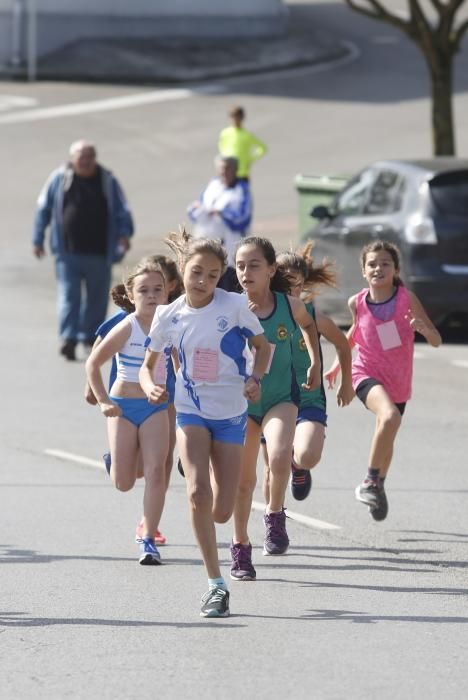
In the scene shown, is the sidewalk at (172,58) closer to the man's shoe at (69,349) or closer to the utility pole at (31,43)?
the utility pole at (31,43)

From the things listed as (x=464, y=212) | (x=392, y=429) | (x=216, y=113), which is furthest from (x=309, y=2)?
(x=392, y=429)

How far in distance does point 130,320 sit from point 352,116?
26289 millimetres

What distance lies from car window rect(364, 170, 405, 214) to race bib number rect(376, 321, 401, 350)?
6.97 m

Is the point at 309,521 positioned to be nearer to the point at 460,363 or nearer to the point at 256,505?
the point at 256,505

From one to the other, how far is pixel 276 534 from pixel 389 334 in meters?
1.49

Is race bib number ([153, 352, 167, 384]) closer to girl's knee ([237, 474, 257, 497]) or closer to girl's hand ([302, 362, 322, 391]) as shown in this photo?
girl's knee ([237, 474, 257, 497])

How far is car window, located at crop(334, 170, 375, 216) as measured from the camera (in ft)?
55.7

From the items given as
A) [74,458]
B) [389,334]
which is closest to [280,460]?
[389,334]

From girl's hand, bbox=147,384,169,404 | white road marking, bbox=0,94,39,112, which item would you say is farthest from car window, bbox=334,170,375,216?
white road marking, bbox=0,94,39,112

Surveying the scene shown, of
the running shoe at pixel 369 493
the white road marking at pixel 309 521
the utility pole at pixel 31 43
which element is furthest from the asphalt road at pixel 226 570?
the utility pole at pixel 31 43

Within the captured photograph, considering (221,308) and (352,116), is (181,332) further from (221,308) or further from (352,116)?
(352,116)

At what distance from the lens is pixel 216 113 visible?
34938 millimetres

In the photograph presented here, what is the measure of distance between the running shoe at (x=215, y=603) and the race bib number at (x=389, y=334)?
255 centimetres

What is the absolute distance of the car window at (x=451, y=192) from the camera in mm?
15945
